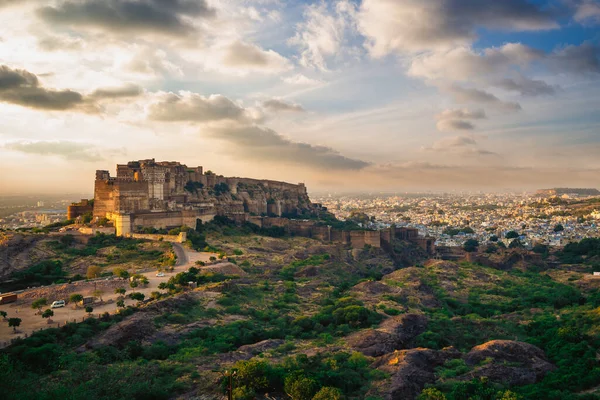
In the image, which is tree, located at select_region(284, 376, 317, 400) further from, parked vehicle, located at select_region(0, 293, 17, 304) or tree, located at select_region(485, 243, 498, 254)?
tree, located at select_region(485, 243, 498, 254)

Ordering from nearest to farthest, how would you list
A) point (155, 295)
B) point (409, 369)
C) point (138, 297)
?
point (409, 369) < point (138, 297) < point (155, 295)

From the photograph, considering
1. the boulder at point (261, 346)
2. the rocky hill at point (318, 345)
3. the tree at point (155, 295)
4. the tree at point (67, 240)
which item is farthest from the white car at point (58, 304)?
the tree at point (67, 240)

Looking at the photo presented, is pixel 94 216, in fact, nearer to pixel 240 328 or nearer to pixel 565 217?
pixel 240 328

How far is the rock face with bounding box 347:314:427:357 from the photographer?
60.6ft

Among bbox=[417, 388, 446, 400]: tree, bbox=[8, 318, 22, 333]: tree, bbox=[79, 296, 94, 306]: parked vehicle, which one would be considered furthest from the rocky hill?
bbox=[79, 296, 94, 306]: parked vehicle

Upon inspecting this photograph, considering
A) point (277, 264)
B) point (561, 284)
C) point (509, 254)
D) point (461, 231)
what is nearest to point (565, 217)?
point (461, 231)

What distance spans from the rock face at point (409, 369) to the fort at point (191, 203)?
26458 millimetres

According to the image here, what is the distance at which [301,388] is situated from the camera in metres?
13.5

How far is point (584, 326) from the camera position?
872 inches

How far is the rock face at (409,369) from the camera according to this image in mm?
14391

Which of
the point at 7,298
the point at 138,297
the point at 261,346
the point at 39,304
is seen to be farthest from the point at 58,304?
the point at 261,346

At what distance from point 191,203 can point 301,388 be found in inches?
1489

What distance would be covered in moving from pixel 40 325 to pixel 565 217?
329 feet

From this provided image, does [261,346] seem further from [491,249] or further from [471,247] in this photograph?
[471,247]
